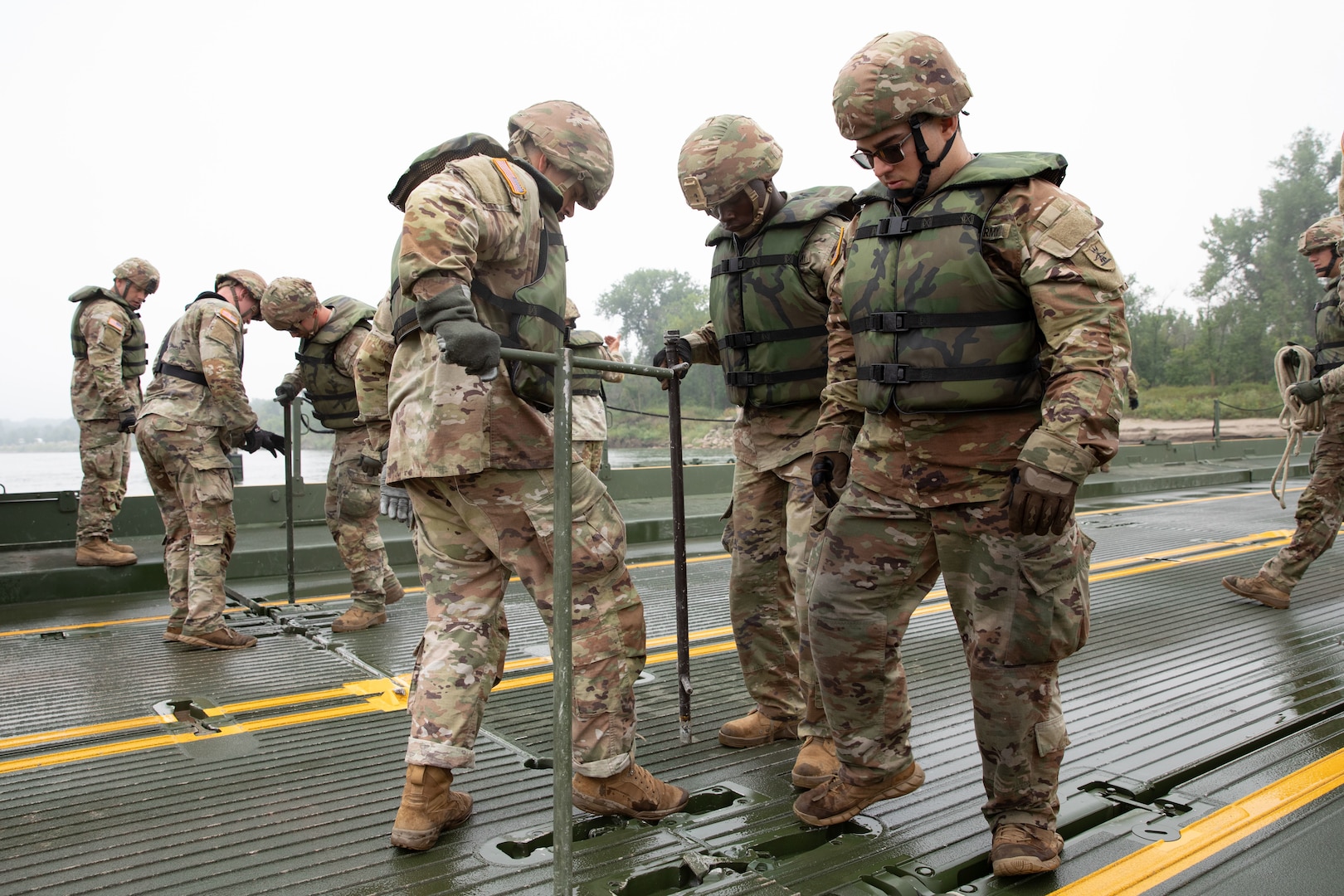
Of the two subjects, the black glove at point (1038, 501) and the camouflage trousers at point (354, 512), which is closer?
the black glove at point (1038, 501)

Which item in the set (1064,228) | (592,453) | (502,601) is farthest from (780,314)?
(502,601)

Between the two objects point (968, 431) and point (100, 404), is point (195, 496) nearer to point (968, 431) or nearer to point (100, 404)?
point (100, 404)

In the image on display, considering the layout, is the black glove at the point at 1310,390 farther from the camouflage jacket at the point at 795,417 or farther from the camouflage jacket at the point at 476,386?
the camouflage jacket at the point at 476,386

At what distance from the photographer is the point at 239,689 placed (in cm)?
477

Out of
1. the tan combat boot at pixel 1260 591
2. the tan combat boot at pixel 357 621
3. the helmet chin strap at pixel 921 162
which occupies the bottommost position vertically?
the tan combat boot at pixel 357 621

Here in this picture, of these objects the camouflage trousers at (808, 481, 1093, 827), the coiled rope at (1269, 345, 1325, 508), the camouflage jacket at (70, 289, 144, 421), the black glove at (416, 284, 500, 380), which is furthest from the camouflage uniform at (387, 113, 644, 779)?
the camouflage jacket at (70, 289, 144, 421)

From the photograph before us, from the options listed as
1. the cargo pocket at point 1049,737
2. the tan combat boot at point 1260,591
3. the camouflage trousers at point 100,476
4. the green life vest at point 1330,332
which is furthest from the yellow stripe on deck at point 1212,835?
the camouflage trousers at point 100,476

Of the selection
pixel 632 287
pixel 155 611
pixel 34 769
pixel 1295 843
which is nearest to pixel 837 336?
pixel 1295 843

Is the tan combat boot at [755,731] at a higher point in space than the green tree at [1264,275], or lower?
lower

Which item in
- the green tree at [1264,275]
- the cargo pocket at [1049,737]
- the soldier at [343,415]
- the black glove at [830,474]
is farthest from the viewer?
the green tree at [1264,275]

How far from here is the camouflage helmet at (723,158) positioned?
147 inches

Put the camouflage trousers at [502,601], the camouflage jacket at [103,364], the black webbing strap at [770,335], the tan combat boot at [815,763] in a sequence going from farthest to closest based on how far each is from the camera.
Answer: the camouflage jacket at [103,364] → the black webbing strap at [770,335] → the tan combat boot at [815,763] → the camouflage trousers at [502,601]

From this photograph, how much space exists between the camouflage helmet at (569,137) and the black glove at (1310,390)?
486 cm

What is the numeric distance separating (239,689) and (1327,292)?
671 centimetres
